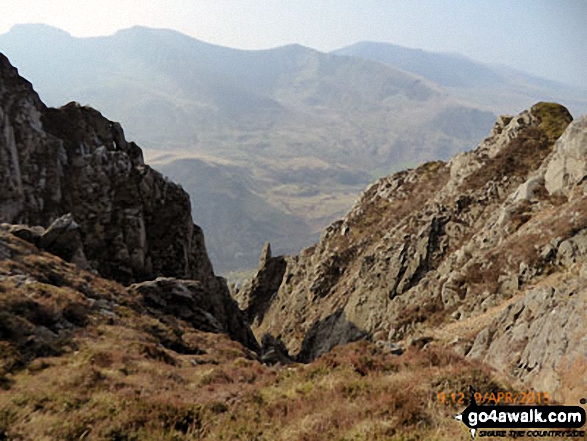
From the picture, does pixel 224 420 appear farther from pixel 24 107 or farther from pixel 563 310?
pixel 24 107

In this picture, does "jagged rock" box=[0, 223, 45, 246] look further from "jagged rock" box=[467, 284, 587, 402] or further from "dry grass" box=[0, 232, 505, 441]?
"jagged rock" box=[467, 284, 587, 402]

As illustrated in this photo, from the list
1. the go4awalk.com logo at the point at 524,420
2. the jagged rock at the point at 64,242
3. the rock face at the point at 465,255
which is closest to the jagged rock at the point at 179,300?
the jagged rock at the point at 64,242

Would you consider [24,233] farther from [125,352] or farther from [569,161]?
[569,161]

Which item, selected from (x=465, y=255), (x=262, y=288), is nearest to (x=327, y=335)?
(x=465, y=255)

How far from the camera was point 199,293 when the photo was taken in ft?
117

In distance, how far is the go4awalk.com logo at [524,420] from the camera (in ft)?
30.4

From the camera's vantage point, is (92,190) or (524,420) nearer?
(524,420)

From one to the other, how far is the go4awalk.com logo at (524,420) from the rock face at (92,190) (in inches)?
1405

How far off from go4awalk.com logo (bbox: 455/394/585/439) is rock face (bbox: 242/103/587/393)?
214cm

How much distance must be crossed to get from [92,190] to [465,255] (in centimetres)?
3788

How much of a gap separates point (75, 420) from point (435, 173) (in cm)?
6721

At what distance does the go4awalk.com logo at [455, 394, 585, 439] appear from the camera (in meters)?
9.26

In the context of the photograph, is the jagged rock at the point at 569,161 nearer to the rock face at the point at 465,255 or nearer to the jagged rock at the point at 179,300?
the rock face at the point at 465,255

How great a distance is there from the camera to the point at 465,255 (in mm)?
39125
